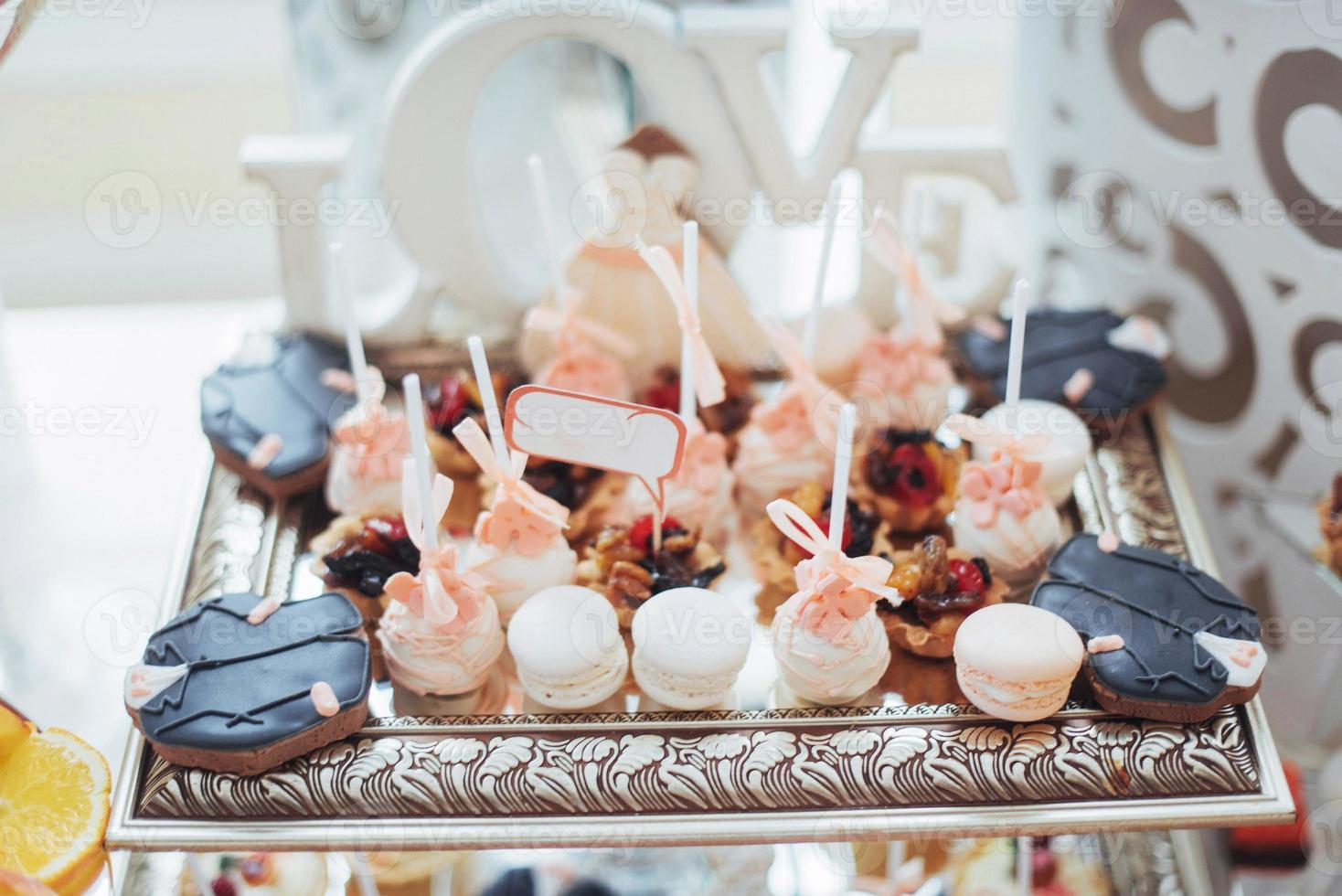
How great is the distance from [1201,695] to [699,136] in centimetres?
103

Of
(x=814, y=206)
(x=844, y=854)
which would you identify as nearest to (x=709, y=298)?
(x=814, y=206)

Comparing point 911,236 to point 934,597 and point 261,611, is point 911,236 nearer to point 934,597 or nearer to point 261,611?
point 934,597

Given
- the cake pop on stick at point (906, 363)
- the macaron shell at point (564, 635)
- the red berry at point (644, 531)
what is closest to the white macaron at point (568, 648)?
the macaron shell at point (564, 635)

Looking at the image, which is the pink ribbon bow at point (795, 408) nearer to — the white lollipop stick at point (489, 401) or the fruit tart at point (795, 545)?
the fruit tart at point (795, 545)

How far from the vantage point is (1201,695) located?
1.51m

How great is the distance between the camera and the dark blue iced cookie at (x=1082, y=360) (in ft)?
6.40

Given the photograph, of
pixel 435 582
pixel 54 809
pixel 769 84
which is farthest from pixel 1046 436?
pixel 54 809

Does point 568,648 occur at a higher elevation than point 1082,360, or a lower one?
lower

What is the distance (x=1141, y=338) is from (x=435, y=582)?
1.15m

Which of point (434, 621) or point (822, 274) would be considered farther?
point (822, 274)

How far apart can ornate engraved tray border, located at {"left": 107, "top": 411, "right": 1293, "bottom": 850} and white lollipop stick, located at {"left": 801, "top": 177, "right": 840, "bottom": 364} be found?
569 mm

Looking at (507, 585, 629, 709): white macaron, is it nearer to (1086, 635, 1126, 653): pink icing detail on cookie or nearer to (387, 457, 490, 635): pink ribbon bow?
(387, 457, 490, 635): pink ribbon bow

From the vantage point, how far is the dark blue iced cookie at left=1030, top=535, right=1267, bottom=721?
59.7 inches

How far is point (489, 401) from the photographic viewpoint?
1.55m
